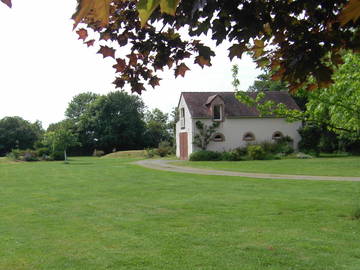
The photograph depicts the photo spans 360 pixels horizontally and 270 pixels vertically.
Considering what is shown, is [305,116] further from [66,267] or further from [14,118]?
[14,118]

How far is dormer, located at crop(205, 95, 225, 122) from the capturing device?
37.9m

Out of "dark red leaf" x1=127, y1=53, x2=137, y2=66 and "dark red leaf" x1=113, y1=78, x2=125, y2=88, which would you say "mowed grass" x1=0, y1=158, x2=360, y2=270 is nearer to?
"dark red leaf" x1=113, y1=78, x2=125, y2=88

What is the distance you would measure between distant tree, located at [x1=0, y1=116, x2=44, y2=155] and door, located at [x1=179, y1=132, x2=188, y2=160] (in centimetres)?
3725

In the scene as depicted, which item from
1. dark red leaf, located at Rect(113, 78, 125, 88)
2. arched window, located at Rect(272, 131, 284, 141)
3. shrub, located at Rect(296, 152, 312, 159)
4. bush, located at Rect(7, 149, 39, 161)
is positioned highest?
arched window, located at Rect(272, 131, 284, 141)

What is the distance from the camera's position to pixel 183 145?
39.8m

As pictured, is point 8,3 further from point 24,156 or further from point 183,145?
point 24,156

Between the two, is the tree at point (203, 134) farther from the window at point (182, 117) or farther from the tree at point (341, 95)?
the tree at point (341, 95)

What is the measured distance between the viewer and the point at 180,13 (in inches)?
129

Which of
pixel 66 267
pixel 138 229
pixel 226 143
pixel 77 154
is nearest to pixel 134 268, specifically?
pixel 66 267

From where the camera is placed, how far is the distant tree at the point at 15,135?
69.4 metres

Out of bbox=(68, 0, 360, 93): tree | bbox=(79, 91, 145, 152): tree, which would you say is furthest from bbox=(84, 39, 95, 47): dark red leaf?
bbox=(79, 91, 145, 152): tree

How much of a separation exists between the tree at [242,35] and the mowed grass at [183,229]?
307 centimetres

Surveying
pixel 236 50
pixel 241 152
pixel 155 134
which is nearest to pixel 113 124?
pixel 155 134

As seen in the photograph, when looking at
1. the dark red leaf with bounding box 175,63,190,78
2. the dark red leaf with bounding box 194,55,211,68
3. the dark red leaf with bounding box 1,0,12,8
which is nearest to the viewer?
the dark red leaf with bounding box 1,0,12,8
